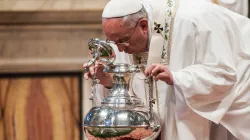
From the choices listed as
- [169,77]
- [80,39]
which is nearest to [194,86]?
[169,77]

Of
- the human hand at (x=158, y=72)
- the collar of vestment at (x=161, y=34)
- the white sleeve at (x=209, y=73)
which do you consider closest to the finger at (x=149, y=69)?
the human hand at (x=158, y=72)

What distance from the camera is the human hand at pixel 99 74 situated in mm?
3400

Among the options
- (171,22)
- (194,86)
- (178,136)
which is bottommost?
(178,136)

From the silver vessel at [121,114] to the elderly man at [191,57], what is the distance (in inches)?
4.1

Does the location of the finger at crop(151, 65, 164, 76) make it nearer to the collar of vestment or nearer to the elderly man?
the elderly man

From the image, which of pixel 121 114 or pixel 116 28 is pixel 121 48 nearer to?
pixel 116 28

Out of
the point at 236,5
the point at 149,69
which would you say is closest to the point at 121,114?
the point at 149,69

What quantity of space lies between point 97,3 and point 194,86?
5.73 ft

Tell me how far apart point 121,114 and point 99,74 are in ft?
1.14

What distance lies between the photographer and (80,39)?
15.7 ft

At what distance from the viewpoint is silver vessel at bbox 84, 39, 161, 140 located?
10.4 feet

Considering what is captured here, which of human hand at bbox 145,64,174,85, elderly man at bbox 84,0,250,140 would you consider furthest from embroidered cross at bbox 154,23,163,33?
human hand at bbox 145,64,174,85

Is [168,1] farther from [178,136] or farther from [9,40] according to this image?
[9,40]

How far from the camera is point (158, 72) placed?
3100 millimetres
